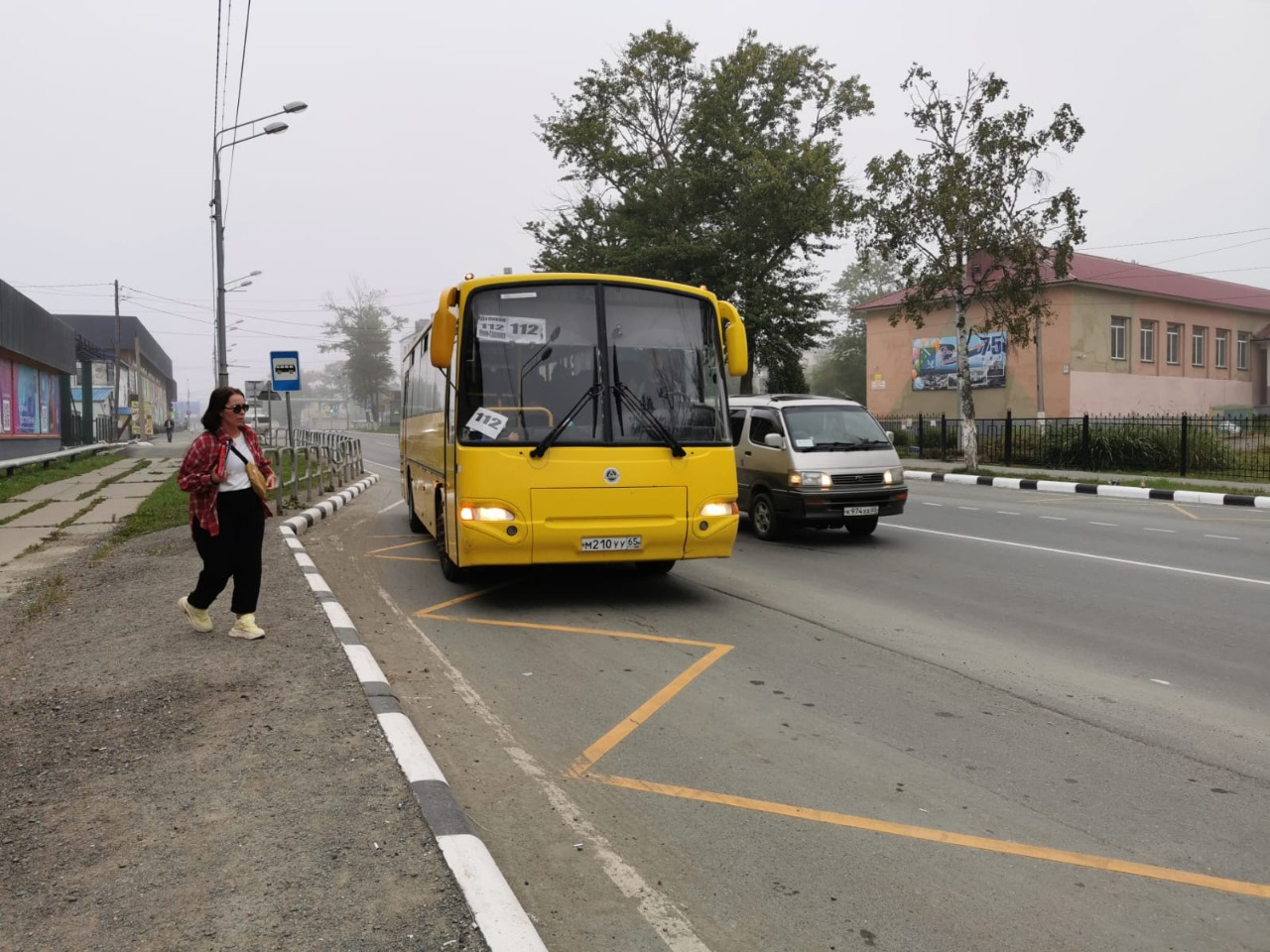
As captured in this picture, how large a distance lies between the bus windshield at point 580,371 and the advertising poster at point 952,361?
33640 millimetres

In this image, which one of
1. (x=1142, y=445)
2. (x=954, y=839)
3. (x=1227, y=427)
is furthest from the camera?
(x=1142, y=445)

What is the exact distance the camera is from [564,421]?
8281 mm

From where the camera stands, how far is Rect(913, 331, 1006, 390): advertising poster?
135ft

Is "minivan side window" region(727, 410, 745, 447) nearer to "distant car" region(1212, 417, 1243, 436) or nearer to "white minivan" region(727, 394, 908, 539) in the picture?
"white minivan" region(727, 394, 908, 539)

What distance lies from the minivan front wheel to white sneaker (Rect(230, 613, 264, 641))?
7582mm

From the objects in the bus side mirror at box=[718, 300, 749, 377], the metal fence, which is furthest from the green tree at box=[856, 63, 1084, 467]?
the bus side mirror at box=[718, 300, 749, 377]

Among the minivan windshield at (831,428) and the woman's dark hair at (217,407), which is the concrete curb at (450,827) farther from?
the minivan windshield at (831,428)

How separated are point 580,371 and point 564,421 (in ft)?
1.56

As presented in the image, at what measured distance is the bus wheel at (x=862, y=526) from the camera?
13382 mm

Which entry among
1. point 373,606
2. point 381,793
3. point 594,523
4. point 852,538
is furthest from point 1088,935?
point 852,538

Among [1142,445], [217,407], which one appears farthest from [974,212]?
[217,407]

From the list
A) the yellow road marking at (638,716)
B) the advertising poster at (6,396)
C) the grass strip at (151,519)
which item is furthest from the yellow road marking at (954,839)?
the advertising poster at (6,396)

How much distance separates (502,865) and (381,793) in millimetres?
689

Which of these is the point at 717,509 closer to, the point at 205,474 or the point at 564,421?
the point at 564,421
